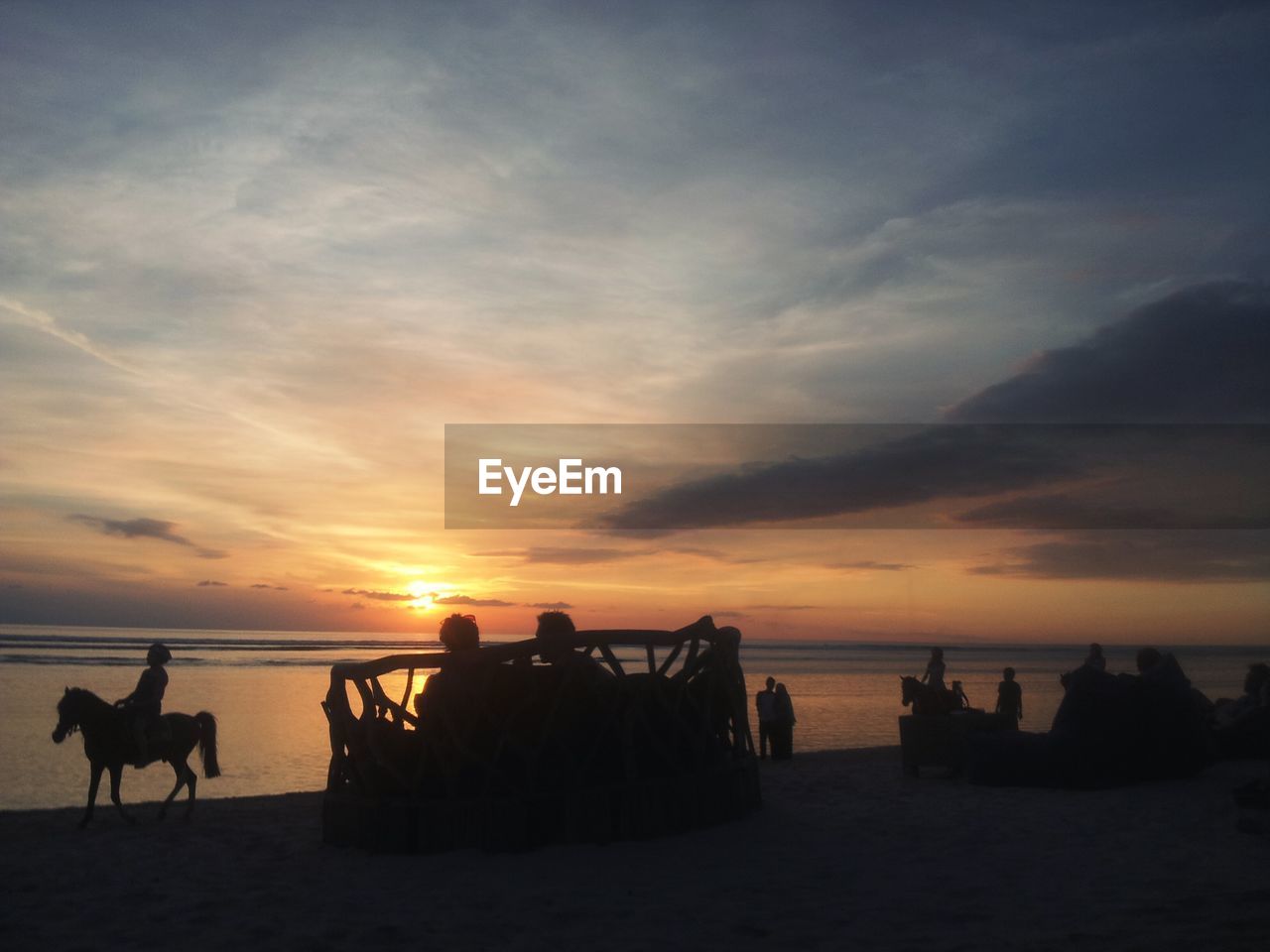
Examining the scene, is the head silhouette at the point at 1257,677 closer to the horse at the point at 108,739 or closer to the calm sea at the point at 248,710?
the calm sea at the point at 248,710

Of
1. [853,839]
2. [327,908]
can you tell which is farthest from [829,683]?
[327,908]

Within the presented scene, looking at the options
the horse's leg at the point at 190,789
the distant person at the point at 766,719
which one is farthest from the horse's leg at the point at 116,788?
the distant person at the point at 766,719

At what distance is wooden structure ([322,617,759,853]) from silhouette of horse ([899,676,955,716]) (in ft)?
16.9

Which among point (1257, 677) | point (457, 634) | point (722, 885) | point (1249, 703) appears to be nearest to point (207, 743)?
point (457, 634)

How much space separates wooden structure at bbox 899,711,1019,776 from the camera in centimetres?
1412

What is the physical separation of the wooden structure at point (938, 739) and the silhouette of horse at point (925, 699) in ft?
1.22

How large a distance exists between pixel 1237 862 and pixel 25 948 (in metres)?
8.80

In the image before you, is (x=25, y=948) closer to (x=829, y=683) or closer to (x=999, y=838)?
(x=999, y=838)

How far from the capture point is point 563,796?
985 cm

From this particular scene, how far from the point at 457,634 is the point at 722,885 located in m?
3.95

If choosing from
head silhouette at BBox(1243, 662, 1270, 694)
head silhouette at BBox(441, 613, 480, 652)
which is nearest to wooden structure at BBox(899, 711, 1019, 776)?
head silhouette at BBox(1243, 662, 1270, 694)

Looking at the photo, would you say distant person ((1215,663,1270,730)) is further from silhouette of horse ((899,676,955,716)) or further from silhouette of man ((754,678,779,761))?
silhouette of man ((754,678,779,761))

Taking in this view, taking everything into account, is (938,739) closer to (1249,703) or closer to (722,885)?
(1249,703)

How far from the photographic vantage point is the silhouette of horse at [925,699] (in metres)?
14.8
